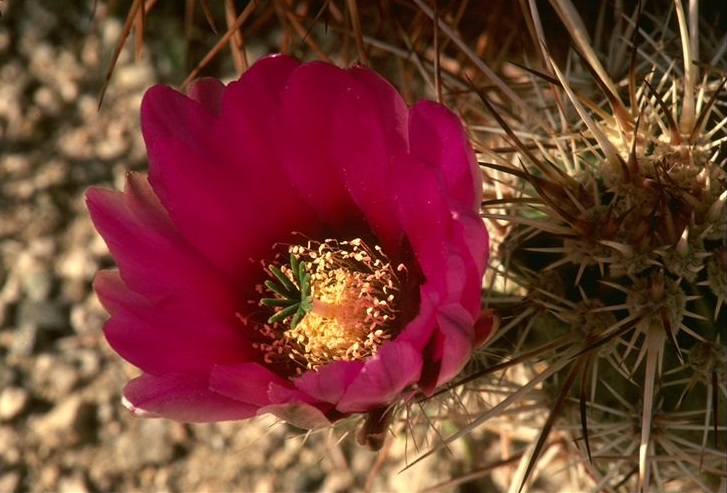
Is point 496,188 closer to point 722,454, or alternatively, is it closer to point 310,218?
point 310,218

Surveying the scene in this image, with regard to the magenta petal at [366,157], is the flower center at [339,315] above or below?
below

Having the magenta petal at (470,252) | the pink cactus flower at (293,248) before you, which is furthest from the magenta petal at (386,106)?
the magenta petal at (470,252)

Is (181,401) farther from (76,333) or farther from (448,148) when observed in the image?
(76,333)

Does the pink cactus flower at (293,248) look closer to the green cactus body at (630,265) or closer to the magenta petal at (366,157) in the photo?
the magenta petal at (366,157)

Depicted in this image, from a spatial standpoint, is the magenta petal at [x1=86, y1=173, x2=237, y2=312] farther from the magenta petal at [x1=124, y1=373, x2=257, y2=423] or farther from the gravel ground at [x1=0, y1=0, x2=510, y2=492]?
the gravel ground at [x1=0, y1=0, x2=510, y2=492]

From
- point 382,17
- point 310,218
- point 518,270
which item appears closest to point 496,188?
point 518,270
